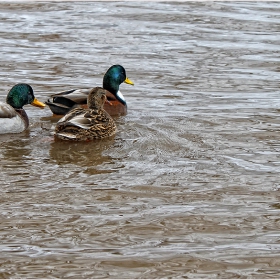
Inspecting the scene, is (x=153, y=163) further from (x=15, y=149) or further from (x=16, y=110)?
(x=16, y=110)

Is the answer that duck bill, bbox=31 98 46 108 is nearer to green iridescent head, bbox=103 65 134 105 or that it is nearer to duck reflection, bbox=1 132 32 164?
duck reflection, bbox=1 132 32 164

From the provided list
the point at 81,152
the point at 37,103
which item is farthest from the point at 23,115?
the point at 81,152

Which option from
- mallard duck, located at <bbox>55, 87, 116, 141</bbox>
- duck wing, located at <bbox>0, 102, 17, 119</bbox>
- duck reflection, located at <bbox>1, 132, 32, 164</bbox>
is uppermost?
duck wing, located at <bbox>0, 102, 17, 119</bbox>

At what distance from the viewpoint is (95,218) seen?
6609 mm

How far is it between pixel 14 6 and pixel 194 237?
13.0 metres

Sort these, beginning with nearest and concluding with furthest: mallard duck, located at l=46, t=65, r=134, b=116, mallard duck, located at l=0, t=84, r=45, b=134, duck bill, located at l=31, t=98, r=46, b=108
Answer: mallard duck, located at l=0, t=84, r=45, b=134 < duck bill, located at l=31, t=98, r=46, b=108 < mallard duck, located at l=46, t=65, r=134, b=116

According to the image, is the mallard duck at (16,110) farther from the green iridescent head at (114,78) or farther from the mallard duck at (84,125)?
the green iridescent head at (114,78)

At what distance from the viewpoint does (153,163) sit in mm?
8211

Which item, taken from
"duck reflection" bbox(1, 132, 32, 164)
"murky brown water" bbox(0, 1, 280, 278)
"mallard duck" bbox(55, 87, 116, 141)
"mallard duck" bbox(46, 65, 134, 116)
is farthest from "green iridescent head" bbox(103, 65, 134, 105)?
"duck reflection" bbox(1, 132, 32, 164)

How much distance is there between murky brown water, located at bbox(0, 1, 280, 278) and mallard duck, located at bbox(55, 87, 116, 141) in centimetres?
12

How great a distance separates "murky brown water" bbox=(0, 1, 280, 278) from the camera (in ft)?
19.5

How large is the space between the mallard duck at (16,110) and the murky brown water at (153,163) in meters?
0.15

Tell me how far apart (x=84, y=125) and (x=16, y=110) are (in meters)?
1.13

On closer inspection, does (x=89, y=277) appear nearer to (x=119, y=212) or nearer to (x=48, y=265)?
(x=48, y=265)
